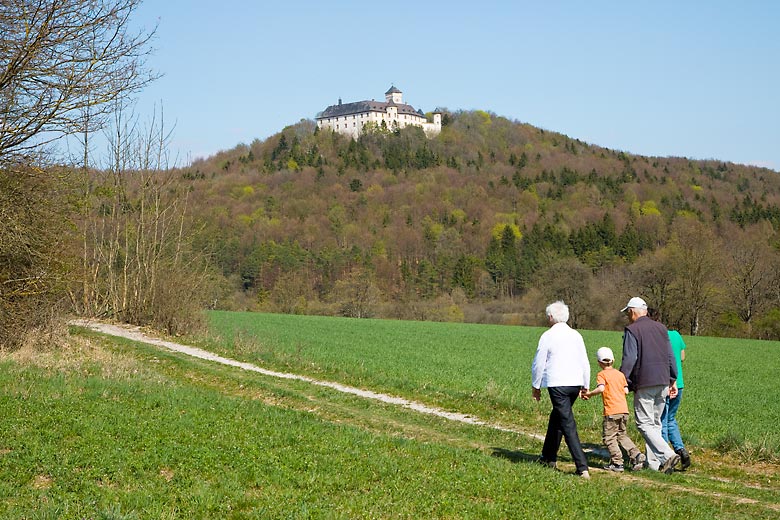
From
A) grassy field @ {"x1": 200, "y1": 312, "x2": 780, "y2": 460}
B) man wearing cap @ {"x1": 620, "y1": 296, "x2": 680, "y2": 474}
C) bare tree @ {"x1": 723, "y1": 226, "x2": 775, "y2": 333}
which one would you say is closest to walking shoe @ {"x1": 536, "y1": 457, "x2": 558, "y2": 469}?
man wearing cap @ {"x1": 620, "y1": 296, "x2": 680, "y2": 474}

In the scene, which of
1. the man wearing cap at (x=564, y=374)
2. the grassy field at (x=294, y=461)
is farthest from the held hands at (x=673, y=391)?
the man wearing cap at (x=564, y=374)

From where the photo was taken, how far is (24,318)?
65.6 ft

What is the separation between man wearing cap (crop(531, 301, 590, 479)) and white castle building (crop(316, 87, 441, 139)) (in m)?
175

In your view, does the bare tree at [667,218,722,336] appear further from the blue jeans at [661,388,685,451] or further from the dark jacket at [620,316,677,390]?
the dark jacket at [620,316,677,390]

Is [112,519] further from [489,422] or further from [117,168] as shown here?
[117,168]

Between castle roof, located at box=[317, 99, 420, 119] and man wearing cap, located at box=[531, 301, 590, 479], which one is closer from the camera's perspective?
man wearing cap, located at box=[531, 301, 590, 479]

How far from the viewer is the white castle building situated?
188 metres

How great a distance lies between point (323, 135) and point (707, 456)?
165m

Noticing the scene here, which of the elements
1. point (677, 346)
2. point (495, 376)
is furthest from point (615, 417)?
point (495, 376)

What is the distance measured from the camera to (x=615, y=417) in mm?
10156

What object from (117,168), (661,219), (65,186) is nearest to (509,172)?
(661,219)

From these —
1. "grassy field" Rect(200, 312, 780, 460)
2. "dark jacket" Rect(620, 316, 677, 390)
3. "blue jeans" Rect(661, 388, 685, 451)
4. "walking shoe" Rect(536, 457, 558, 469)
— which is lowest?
"grassy field" Rect(200, 312, 780, 460)

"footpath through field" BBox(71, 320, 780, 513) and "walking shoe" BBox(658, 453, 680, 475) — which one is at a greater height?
"walking shoe" BBox(658, 453, 680, 475)

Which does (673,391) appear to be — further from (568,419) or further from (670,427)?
(568,419)
